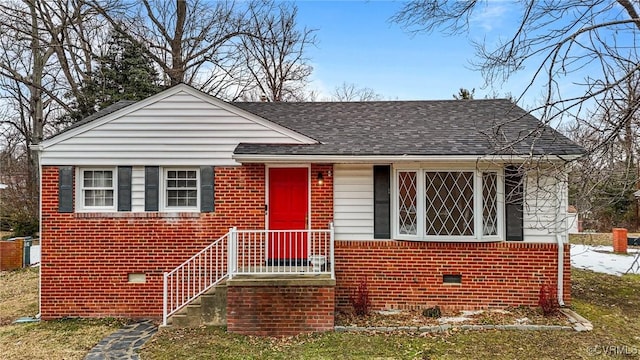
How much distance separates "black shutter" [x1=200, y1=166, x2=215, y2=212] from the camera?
7430mm

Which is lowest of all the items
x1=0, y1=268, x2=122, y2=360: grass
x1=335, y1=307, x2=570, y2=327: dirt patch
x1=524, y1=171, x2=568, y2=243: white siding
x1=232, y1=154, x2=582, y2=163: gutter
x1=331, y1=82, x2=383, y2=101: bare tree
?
x1=0, y1=268, x2=122, y2=360: grass

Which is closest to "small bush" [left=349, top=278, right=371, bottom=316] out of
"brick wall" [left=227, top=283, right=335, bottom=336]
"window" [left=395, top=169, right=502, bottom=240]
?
"brick wall" [left=227, top=283, right=335, bottom=336]

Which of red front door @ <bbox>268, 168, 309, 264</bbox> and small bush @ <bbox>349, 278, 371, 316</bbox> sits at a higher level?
red front door @ <bbox>268, 168, 309, 264</bbox>

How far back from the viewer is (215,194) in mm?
7473

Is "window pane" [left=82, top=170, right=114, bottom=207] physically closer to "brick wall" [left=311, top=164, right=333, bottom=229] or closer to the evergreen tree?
"brick wall" [left=311, top=164, right=333, bottom=229]

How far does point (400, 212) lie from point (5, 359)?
704 centimetres

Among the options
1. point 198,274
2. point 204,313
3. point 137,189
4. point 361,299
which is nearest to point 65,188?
point 137,189

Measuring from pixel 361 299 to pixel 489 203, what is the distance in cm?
315

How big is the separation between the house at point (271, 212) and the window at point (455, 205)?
2 centimetres

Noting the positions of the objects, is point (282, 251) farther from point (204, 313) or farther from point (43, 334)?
point (43, 334)

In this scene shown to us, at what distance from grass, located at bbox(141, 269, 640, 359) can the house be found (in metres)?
1.09

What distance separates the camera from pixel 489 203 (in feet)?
23.3

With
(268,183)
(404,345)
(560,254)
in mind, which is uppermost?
(268,183)

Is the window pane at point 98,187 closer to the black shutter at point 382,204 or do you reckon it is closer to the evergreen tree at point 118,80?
the black shutter at point 382,204
